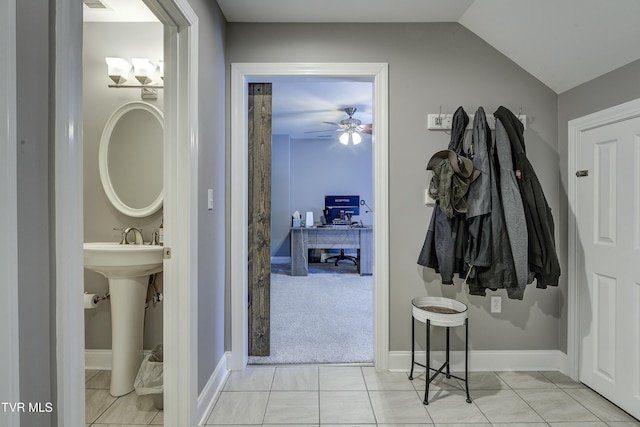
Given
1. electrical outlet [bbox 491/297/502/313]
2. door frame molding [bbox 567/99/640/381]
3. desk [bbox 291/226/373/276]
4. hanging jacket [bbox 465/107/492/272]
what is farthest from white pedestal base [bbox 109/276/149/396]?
desk [bbox 291/226/373/276]

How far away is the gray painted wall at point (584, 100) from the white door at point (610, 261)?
11cm

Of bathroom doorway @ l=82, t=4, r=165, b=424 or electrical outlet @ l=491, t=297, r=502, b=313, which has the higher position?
bathroom doorway @ l=82, t=4, r=165, b=424

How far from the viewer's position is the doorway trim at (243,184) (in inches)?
87.3

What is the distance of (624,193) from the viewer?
5.85ft

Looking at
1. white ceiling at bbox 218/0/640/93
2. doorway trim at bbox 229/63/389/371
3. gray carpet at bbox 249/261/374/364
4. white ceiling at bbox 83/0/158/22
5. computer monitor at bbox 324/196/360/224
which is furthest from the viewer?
computer monitor at bbox 324/196/360/224

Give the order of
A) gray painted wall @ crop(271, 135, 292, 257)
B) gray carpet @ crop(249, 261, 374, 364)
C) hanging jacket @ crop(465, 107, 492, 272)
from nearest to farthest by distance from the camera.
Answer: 1. hanging jacket @ crop(465, 107, 492, 272)
2. gray carpet @ crop(249, 261, 374, 364)
3. gray painted wall @ crop(271, 135, 292, 257)

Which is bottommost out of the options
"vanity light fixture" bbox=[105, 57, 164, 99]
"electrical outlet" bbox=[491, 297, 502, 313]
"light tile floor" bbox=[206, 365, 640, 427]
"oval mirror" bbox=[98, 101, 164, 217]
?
"light tile floor" bbox=[206, 365, 640, 427]

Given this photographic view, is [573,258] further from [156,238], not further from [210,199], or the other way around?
[156,238]

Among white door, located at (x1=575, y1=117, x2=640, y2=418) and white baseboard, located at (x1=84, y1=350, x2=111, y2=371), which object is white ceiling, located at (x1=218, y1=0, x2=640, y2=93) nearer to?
white door, located at (x1=575, y1=117, x2=640, y2=418)

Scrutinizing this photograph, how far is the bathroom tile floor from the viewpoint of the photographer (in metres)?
1.70

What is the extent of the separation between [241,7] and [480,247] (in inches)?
84.8

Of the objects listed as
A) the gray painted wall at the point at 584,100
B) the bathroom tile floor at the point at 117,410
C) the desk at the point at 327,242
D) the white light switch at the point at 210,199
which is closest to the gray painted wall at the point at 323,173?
the desk at the point at 327,242

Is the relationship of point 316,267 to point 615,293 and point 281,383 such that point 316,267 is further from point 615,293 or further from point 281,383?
point 615,293

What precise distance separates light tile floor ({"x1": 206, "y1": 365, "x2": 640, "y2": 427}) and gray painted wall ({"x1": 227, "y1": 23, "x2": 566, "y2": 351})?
0.26m
